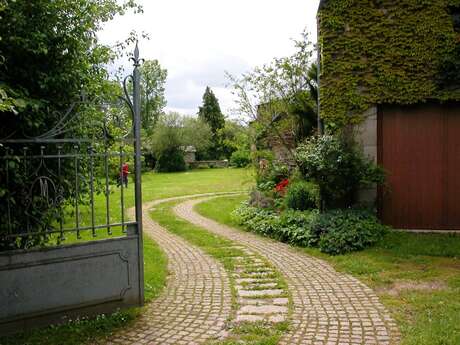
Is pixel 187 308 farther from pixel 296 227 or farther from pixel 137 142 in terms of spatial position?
pixel 296 227

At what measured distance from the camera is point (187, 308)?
507cm

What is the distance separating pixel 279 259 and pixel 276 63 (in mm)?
7344

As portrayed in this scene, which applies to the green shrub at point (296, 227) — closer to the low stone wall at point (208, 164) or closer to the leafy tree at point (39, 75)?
the leafy tree at point (39, 75)

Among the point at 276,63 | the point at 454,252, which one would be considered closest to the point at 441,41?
the point at 454,252

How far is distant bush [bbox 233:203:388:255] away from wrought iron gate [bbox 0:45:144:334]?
12.9ft

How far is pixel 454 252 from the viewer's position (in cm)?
722

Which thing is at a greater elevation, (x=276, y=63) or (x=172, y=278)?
(x=276, y=63)

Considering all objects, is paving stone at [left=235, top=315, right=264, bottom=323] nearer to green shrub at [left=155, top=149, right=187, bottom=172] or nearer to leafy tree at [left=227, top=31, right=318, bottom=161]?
leafy tree at [left=227, top=31, right=318, bottom=161]

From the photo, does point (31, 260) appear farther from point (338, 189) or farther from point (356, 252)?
point (338, 189)

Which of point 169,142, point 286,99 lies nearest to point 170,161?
point 169,142

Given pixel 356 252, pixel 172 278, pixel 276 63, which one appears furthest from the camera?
pixel 276 63

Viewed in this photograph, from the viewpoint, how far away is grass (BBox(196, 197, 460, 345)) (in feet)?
14.2

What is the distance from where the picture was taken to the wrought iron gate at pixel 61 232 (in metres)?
4.31

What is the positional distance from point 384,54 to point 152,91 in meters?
45.1
